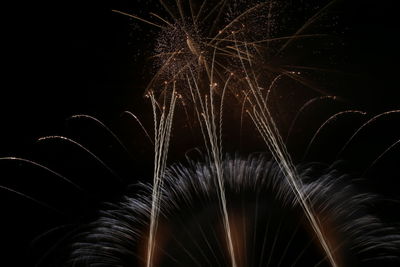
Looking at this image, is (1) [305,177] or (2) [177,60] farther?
(2) [177,60]

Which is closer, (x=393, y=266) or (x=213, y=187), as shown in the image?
(x=393, y=266)

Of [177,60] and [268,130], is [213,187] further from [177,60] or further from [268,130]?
[177,60]

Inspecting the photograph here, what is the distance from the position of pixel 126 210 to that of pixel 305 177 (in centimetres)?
338

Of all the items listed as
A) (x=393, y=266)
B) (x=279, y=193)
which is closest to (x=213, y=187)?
(x=279, y=193)

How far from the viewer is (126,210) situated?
9492 mm

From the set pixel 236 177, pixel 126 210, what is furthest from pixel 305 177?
pixel 126 210

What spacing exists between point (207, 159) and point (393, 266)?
12.7 ft

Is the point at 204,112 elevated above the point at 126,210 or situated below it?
above

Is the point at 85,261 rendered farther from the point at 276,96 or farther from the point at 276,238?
the point at 276,96

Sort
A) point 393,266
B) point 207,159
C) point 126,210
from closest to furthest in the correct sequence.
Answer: point 393,266 < point 126,210 < point 207,159

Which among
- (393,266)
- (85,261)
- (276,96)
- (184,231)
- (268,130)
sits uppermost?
(276,96)

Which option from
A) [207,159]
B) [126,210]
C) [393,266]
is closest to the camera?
[393,266]

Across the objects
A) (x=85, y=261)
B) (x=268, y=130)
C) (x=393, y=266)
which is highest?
(x=268, y=130)

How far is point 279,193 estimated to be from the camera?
9836mm
